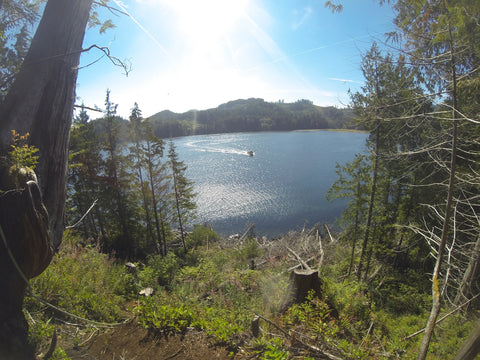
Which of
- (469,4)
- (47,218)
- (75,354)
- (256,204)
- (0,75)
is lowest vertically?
(256,204)

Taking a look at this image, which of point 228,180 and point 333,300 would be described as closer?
point 333,300

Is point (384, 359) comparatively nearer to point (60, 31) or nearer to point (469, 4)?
point (469, 4)

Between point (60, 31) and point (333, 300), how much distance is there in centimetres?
627

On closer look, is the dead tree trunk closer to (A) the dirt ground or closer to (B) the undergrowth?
(B) the undergrowth

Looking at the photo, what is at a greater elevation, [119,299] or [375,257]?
[119,299]

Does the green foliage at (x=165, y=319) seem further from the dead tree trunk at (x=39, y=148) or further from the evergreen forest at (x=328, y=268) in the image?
the dead tree trunk at (x=39, y=148)

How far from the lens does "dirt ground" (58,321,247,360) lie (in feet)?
9.57

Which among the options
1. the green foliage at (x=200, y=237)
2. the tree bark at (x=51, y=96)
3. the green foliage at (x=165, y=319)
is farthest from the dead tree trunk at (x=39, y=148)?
the green foliage at (x=200, y=237)

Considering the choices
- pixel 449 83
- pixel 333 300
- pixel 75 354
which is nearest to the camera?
pixel 75 354

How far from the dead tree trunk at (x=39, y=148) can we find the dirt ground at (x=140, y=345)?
4.75 feet

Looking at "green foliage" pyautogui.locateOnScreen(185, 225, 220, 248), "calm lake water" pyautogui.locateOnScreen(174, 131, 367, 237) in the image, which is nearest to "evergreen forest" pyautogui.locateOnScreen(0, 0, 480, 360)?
"green foliage" pyautogui.locateOnScreen(185, 225, 220, 248)

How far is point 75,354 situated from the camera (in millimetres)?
2695

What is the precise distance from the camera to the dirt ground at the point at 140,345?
292 cm

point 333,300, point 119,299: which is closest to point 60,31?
point 119,299
